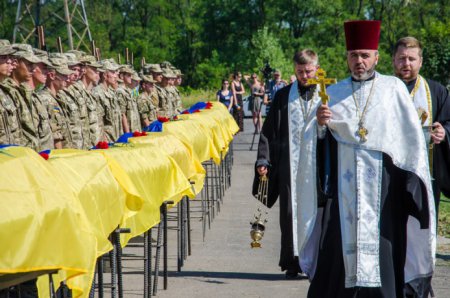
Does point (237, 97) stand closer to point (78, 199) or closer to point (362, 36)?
point (362, 36)

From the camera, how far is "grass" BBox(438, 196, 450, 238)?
1289 centimetres

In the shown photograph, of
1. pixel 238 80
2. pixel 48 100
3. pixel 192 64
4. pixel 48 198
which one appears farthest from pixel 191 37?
pixel 48 198

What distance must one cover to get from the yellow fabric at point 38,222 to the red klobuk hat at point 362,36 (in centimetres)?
258

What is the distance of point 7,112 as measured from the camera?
32.6ft

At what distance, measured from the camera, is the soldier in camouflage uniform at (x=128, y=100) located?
1700cm

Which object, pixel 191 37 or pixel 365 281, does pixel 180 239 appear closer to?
pixel 365 281

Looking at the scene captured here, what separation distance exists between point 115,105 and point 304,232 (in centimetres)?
859

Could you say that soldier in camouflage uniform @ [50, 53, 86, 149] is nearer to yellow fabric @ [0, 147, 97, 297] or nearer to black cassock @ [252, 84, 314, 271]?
black cassock @ [252, 84, 314, 271]

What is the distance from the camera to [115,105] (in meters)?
15.8

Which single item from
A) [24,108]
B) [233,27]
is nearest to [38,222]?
[24,108]

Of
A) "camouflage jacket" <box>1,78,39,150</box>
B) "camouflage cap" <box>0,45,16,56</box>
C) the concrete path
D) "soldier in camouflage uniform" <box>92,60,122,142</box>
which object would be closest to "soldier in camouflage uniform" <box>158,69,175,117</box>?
"soldier in camouflage uniform" <box>92,60,122,142</box>

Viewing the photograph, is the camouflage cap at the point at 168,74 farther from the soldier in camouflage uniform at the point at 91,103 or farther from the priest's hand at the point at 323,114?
the priest's hand at the point at 323,114

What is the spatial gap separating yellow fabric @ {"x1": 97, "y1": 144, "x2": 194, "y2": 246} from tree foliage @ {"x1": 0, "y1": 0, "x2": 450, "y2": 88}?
67.2 m

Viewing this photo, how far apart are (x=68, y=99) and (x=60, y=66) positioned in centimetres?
123
